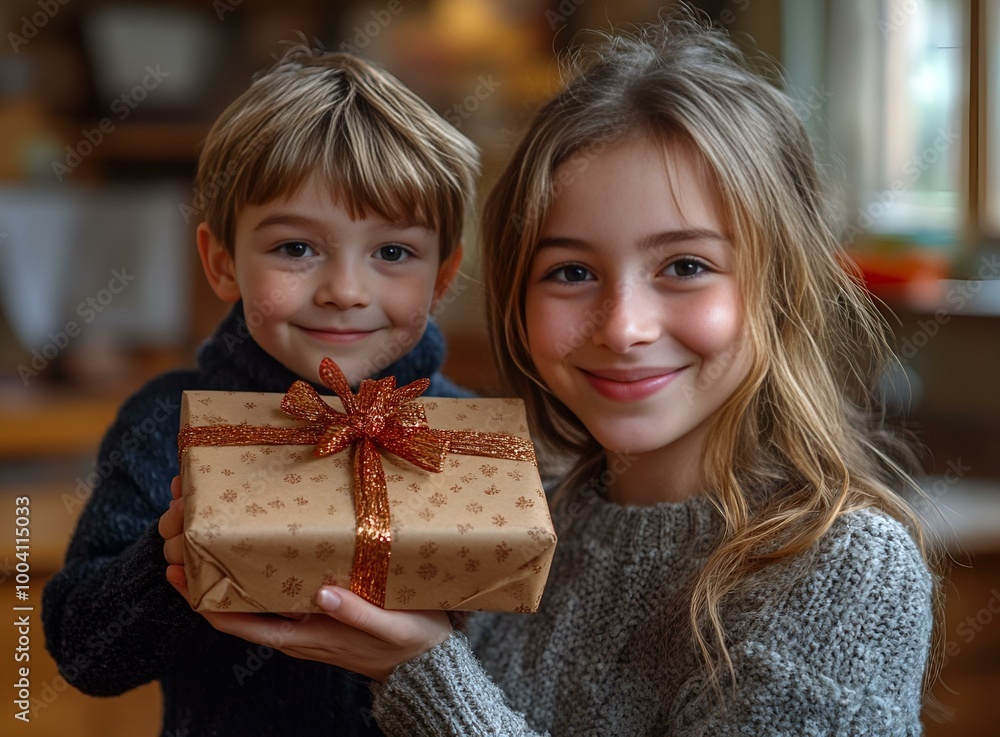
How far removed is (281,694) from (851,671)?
20.8 inches

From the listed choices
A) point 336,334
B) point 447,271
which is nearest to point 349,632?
point 336,334

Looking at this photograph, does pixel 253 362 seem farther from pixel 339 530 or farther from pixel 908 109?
pixel 908 109

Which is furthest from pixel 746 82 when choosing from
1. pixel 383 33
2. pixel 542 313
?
pixel 383 33

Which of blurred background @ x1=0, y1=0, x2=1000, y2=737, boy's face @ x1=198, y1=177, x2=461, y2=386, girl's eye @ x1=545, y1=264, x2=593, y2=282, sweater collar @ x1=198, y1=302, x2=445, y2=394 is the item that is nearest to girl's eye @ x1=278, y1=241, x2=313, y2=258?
boy's face @ x1=198, y1=177, x2=461, y2=386

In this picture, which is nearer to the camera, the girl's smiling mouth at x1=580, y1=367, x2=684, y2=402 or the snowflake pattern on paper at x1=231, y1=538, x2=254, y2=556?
the snowflake pattern on paper at x1=231, y1=538, x2=254, y2=556

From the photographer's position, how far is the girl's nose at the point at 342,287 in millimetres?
943

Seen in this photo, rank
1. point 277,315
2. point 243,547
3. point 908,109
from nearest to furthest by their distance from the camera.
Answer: point 243,547 < point 277,315 < point 908,109

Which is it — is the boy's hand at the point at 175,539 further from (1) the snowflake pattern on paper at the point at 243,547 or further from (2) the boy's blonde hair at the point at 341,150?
(2) the boy's blonde hair at the point at 341,150

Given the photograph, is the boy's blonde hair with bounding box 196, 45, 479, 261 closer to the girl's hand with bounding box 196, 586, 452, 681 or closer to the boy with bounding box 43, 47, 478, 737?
the boy with bounding box 43, 47, 478, 737

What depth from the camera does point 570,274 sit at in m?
1.02

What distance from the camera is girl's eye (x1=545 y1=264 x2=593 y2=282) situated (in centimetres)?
101

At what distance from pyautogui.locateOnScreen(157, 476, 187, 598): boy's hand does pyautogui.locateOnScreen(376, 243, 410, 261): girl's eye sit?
28 centimetres

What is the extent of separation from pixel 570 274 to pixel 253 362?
323mm

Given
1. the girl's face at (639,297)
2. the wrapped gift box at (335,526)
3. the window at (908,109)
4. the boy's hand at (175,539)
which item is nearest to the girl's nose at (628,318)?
the girl's face at (639,297)
